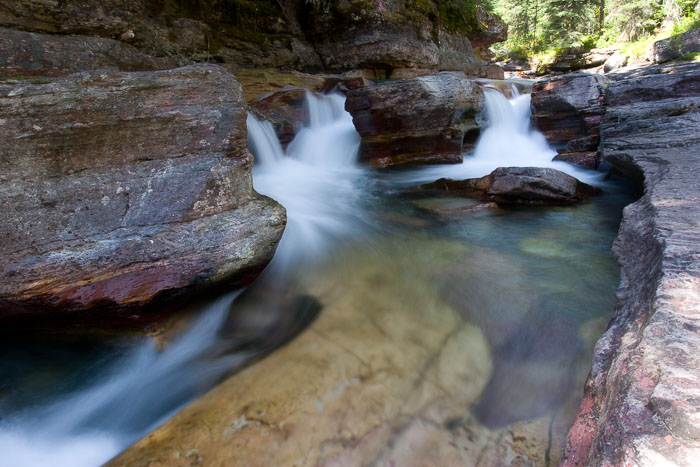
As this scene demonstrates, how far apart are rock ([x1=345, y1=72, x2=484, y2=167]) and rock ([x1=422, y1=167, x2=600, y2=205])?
2406 millimetres

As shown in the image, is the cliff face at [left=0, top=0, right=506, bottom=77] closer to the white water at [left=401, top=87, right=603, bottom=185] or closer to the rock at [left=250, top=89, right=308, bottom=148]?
the rock at [left=250, top=89, right=308, bottom=148]

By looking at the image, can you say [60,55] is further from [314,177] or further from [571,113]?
[571,113]

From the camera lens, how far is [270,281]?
11.3ft

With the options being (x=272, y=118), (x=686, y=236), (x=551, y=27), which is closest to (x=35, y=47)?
(x=272, y=118)

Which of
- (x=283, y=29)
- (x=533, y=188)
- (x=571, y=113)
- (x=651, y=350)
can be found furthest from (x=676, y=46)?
(x=651, y=350)

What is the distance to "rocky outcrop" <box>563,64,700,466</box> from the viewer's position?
101 centimetres

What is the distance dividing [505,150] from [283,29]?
893cm

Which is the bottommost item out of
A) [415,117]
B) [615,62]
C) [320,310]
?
[320,310]

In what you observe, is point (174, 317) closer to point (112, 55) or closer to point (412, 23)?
point (112, 55)

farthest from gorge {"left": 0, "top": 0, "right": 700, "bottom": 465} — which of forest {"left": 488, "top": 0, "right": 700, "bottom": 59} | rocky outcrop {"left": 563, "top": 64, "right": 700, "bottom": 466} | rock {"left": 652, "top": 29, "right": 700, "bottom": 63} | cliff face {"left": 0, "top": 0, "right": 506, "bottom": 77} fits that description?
forest {"left": 488, "top": 0, "right": 700, "bottom": 59}

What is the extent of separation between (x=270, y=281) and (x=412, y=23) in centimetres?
1370

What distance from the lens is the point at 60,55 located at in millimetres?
6672

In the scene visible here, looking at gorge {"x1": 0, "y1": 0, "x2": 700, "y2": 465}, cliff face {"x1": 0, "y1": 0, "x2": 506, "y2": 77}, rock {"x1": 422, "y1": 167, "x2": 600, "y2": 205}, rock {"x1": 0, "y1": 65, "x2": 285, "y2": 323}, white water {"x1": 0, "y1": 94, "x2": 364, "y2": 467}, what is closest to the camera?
gorge {"x1": 0, "y1": 0, "x2": 700, "y2": 465}

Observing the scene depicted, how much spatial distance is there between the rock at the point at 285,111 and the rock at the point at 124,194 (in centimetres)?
463
